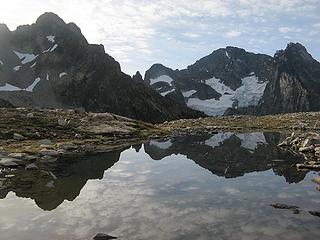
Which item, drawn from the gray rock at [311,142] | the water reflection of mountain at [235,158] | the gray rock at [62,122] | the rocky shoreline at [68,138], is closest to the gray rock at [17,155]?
the rocky shoreline at [68,138]

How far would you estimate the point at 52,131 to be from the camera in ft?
271

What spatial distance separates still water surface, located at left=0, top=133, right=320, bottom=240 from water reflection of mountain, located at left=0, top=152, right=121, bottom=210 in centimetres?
8

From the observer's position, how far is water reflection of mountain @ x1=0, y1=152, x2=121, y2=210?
33594 millimetres

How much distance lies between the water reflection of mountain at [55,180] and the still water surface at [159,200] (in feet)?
0.27

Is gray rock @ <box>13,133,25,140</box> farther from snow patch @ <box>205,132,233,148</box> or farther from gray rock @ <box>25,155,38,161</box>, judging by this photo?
snow patch @ <box>205,132,233,148</box>

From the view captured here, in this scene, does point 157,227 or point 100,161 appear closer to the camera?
point 157,227

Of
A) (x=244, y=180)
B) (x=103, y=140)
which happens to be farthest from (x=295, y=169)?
(x=103, y=140)

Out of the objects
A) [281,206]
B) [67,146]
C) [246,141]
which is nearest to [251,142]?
[246,141]

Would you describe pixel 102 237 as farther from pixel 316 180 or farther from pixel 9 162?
pixel 9 162

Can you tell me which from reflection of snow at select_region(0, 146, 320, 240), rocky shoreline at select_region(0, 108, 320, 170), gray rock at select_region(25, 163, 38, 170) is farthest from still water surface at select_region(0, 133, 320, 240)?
rocky shoreline at select_region(0, 108, 320, 170)

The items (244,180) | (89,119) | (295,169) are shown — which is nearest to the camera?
(244,180)

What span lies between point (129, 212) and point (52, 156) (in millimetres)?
29343

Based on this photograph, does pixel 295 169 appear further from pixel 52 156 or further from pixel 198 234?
pixel 52 156

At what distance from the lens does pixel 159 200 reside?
3234 cm
